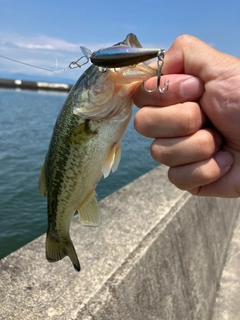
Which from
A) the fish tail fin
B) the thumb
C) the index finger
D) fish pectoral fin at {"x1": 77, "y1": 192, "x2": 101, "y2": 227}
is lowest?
the fish tail fin

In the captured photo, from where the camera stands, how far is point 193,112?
1.79 meters

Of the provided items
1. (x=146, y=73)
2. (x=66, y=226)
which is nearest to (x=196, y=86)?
(x=146, y=73)

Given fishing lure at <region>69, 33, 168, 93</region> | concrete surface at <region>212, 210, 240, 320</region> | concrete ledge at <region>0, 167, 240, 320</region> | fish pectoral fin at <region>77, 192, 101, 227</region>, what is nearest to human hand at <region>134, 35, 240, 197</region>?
fishing lure at <region>69, 33, 168, 93</region>

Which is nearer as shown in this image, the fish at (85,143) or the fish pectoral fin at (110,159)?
the fish at (85,143)

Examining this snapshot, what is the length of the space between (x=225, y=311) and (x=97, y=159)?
10.9ft

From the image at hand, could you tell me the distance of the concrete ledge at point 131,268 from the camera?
2551 mm

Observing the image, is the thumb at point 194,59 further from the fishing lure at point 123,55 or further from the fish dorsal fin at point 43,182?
the fish dorsal fin at point 43,182

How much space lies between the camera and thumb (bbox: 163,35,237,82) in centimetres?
175

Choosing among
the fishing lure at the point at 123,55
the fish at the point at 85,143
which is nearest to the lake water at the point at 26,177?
the fish at the point at 85,143

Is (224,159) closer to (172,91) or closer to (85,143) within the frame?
(172,91)

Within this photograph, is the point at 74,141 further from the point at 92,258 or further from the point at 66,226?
the point at 92,258

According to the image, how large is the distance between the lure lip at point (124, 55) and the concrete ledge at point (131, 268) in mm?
1738

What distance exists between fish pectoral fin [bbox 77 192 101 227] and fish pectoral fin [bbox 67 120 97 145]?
16.0 inches

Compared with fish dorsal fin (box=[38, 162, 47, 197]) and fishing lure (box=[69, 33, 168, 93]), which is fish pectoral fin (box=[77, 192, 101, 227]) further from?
fishing lure (box=[69, 33, 168, 93])
